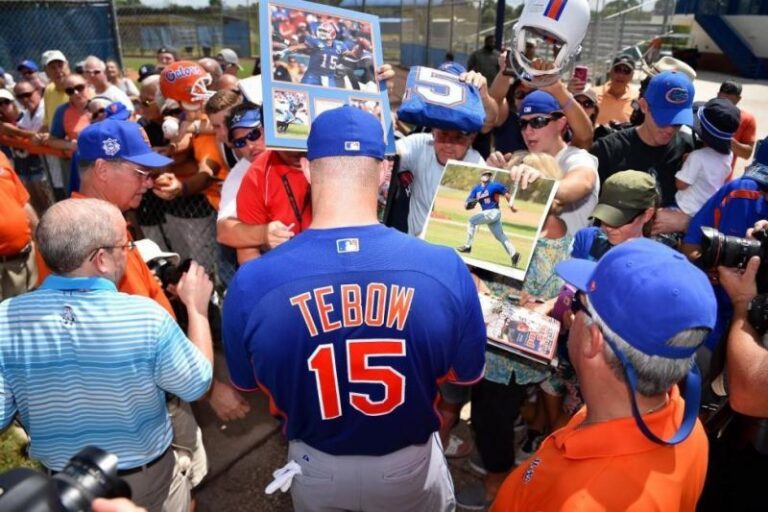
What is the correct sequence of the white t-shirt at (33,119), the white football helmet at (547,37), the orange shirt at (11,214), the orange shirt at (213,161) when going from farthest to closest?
the white t-shirt at (33,119) → the orange shirt at (213,161) → the orange shirt at (11,214) → the white football helmet at (547,37)

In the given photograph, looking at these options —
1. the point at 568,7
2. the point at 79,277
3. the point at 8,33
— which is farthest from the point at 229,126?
the point at 8,33

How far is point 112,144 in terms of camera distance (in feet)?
9.21

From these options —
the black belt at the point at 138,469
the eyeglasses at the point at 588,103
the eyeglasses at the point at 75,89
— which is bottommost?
the black belt at the point at 138,469

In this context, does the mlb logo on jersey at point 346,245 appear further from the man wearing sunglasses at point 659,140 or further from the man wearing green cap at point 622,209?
the man wearing sunglasses at point 659,140

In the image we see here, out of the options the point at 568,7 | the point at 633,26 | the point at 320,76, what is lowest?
the point at 633,26

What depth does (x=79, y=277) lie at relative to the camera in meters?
2.04

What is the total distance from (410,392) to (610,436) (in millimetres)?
719

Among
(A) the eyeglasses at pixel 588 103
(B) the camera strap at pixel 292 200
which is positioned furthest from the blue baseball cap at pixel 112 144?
(A) the eyeglasses at pixel 588 103

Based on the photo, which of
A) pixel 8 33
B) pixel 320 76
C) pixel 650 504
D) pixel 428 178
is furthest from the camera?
pixel 8 33

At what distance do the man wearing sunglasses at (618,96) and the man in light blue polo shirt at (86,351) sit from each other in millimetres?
6148

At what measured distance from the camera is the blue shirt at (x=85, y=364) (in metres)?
1.96

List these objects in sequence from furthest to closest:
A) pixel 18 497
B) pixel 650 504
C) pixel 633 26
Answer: pixel 633 26 → pixel 650 504 → pixel 18 497

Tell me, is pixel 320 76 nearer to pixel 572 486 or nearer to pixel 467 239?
pixel 467 239

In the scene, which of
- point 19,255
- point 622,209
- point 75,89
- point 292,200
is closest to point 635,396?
point 622,209
